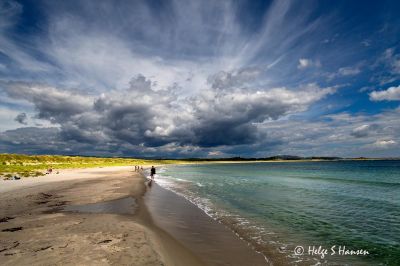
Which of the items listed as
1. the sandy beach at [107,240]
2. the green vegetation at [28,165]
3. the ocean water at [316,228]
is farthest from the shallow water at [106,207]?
the green vegetation at [28,165]

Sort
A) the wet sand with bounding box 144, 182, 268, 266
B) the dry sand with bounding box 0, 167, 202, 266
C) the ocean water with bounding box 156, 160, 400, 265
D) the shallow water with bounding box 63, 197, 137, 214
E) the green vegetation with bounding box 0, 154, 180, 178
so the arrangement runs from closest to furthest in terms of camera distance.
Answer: the dry sand with bounding box 0, 167, 202, 266 < the wet sand with bounding box 144, 182, 268, 266 < the ocean water with bounding box 156, 160, 400, 265 < the shallow water with bounding box 63, 197, 137, 214 < the green vegetation with bounding box 0, 154, 180, 178

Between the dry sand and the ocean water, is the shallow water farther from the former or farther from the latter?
the ocean water

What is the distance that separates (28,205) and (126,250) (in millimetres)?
13751

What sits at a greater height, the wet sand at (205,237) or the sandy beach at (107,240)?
the sandy beach at (107,240)

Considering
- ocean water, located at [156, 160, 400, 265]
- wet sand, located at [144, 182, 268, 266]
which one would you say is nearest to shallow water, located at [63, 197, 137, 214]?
wet sand, located at [144, 182, 268, 266]

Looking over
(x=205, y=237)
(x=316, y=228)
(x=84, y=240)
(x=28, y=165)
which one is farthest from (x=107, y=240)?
(x=28, y=165)

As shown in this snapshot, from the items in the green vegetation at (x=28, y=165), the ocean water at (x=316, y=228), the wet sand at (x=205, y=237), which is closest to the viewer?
the wet sand at (x=205, y=237)

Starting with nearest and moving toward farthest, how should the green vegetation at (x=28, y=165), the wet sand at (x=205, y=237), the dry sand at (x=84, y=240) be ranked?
the dry sand at (x=84, y=240)
the wet sand at (x=205, y=237)
the green vegetation at (x=28, y=165)

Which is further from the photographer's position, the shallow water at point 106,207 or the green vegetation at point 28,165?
the green vegetation at point 28,165

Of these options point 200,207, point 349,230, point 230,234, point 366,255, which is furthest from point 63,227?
point 349,230

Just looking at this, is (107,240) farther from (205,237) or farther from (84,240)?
(205,237)

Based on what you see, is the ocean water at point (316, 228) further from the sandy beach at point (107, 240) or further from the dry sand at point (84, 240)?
the dry sand at point (84, 240)

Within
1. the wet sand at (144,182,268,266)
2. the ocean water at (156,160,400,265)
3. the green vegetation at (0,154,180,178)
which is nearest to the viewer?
the wet sand at (144,182,268,266)

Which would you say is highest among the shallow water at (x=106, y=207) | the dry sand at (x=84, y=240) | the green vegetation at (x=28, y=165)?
the green vegetation at (x=28, y=165)
